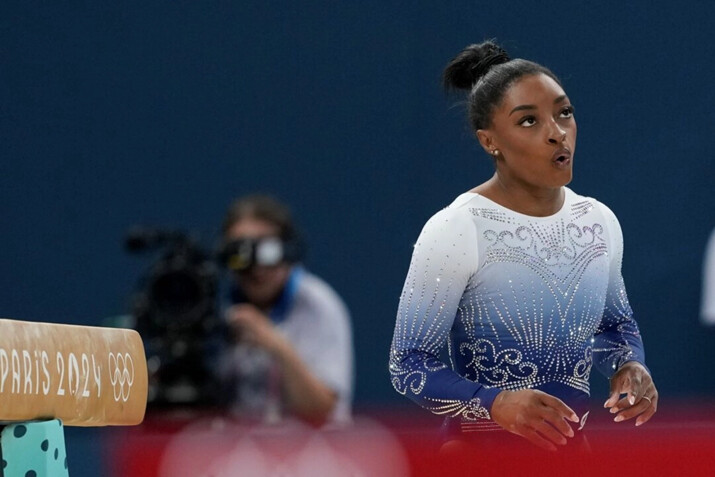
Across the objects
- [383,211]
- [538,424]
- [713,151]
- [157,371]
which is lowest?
[157,371]

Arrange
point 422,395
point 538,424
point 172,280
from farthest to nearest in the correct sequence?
point 172,280 < point 422,395 < point 538,424

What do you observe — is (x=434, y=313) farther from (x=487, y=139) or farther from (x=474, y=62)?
(x=474, y=62)

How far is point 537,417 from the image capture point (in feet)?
7.22

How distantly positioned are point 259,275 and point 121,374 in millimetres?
1765

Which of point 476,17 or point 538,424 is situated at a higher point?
point 476,17

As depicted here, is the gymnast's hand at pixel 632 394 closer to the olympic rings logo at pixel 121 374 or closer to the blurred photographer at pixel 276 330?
the olympic rings logo at pixel 121 374

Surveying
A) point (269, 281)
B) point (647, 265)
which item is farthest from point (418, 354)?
point (647, 265)

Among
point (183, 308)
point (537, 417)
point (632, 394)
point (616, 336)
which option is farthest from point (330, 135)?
point (537, 417)

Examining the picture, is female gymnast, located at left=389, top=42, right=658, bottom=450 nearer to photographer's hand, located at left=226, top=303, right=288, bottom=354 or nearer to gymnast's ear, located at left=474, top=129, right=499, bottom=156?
gymnast's ear, located at left=474, top=129, right=499, bottom=156

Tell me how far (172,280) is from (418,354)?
2174mm

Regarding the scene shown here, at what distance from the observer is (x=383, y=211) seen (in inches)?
224

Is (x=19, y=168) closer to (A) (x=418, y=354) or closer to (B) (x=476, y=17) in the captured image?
(B) (x=476, y=17)

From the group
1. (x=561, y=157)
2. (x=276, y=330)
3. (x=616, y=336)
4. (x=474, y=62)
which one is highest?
(x=474, y=62)

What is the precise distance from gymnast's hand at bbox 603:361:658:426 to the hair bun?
69 centimetres
